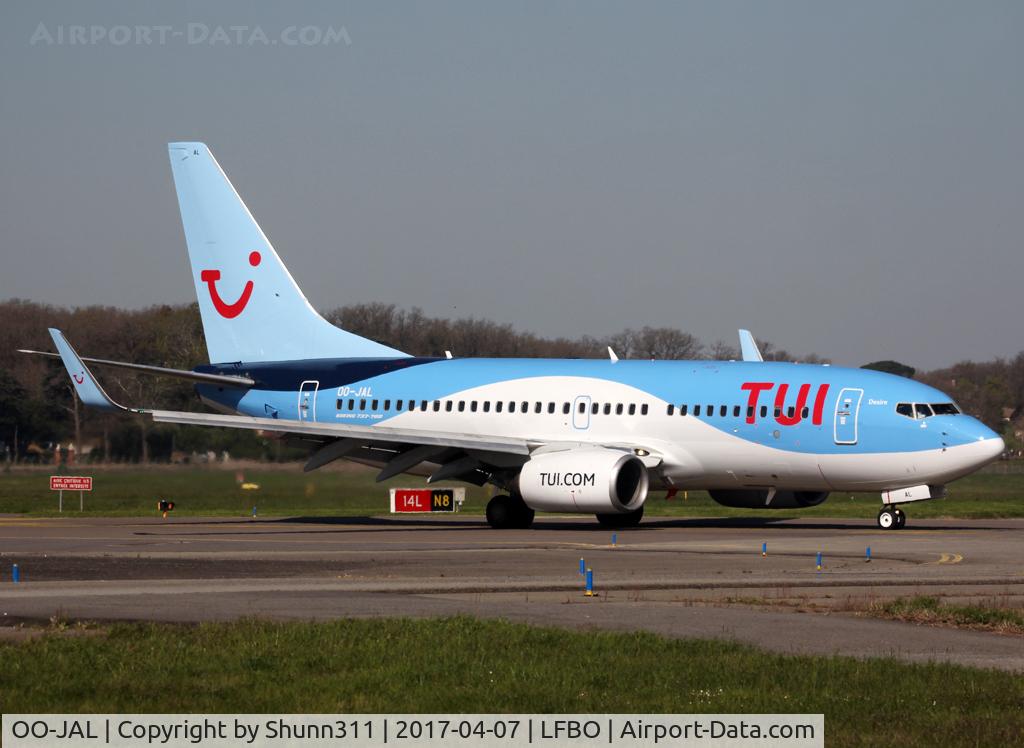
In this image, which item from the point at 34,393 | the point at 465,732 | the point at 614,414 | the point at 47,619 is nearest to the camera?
the point at 465,732

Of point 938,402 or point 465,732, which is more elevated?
point 938,402

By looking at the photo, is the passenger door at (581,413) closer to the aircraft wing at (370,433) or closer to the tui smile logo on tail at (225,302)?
the aircraft wing at (370,433)

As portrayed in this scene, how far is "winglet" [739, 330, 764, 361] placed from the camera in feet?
139

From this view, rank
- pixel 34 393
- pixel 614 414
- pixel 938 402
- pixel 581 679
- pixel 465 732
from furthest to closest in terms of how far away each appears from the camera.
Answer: pixel 34 393
pixel 614 414
pixel 938 402
pixel 581 679
pixel 465 732

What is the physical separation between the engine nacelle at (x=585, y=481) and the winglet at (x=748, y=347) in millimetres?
7558

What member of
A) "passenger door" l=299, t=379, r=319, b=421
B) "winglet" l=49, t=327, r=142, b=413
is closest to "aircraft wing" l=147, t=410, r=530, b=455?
"winglet" l=49, t=327, r=142, b=413

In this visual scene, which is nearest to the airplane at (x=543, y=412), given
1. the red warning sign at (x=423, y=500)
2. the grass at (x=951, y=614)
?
the red warning sign at (x=423, y=500)

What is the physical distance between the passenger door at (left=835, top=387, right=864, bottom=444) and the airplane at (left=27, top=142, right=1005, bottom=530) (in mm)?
31

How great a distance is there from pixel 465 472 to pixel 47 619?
22459mm

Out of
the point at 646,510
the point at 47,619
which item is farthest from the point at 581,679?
the point at 646,510

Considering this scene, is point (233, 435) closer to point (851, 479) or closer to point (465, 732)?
point (851, 479)

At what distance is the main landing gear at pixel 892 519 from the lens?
35.6 meters

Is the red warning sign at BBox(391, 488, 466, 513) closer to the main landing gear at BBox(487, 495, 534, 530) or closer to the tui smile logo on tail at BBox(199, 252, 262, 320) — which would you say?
the tui smile logo on tail at BBox(199, 252, 262, 320)

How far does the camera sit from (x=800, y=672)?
12477mm
